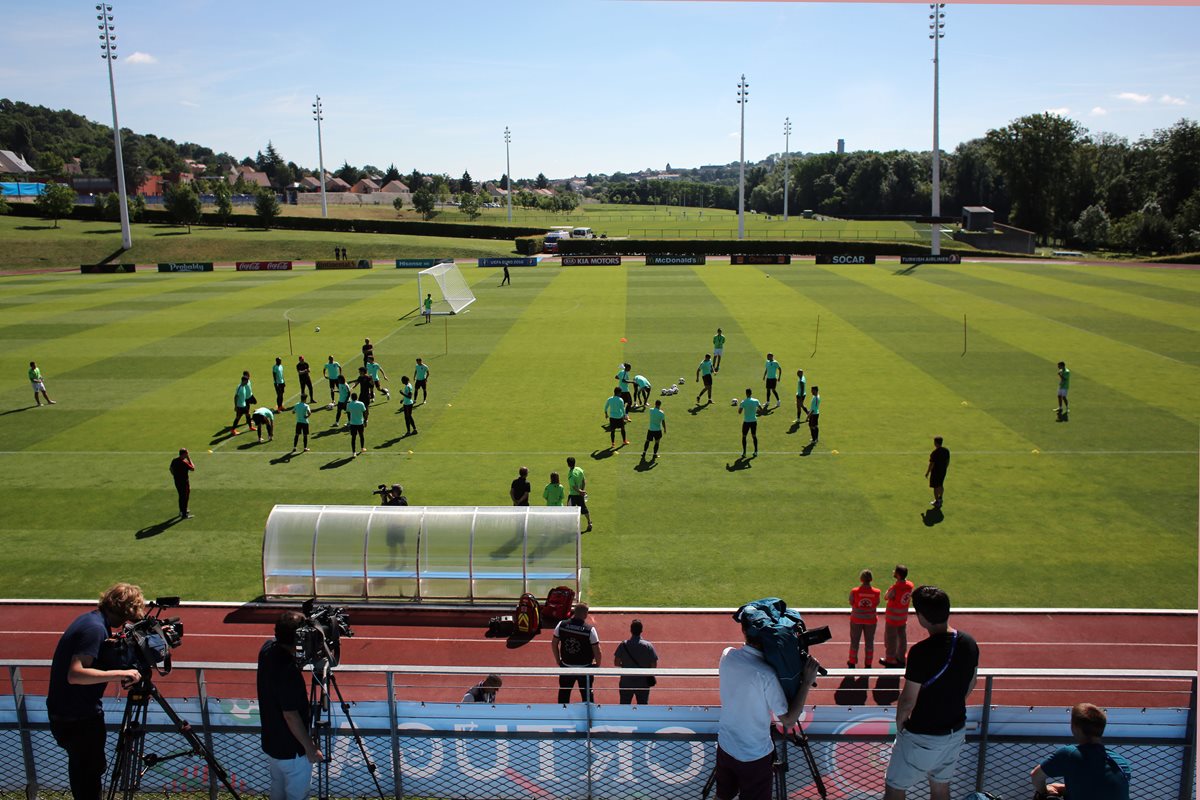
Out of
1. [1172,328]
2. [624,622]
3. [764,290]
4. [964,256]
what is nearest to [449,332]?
[764,290]

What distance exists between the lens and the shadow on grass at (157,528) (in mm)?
17312

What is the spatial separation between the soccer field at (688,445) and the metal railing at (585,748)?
7803 mm

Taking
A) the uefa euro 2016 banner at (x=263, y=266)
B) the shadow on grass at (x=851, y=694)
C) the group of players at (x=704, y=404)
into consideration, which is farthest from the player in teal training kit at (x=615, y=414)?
the uefa euro 2016 banner at (x=263, y=266)

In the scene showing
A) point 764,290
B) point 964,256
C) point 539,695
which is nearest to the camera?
point 539,695

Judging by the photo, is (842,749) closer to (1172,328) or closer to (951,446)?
(951,446)

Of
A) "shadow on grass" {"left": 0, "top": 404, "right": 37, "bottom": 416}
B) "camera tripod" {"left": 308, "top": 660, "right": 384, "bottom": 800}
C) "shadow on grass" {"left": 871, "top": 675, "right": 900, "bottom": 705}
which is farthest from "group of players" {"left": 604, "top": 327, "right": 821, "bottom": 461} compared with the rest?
"shadow on grass" {"left": 0, "top": 404, "right": 37, "bottom": 416}

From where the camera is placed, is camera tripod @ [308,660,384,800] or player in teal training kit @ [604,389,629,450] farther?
player in teal training kit @ [604,389,629,450]

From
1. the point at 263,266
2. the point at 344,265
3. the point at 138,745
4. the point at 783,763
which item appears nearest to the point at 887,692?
the point at 783,763

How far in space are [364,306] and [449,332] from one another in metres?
10.8

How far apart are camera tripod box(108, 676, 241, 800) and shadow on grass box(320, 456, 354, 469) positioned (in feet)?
50.3

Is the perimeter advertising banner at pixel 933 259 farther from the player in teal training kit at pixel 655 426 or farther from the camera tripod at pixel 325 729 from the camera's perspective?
the camera tripod at pixel 325 729

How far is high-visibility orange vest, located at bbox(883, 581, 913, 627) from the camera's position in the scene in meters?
11.6

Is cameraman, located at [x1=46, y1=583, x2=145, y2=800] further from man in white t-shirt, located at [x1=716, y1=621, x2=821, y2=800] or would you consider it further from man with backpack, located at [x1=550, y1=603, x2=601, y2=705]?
man with backpack, located at [x1=550, y1=603, x2=601, y2=705]

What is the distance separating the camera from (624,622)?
537 inches
